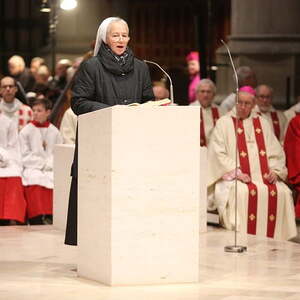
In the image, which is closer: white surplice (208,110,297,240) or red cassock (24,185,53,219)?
white surplice (208,110,297,240)

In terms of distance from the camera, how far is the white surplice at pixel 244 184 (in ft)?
35.8

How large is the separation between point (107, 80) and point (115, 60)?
15 cm

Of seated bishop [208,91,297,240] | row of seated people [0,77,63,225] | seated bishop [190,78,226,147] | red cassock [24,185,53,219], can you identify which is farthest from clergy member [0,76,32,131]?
seated bishop [208,91,297,240]

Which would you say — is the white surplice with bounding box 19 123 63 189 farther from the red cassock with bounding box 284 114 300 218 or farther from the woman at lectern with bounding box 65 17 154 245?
the woman at lectern with bounding box 65 17 154 245

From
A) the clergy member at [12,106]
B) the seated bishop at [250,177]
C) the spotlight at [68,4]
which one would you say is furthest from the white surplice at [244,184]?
the spotlight at [68,4]

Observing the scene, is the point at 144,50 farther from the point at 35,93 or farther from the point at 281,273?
the point at 281,273

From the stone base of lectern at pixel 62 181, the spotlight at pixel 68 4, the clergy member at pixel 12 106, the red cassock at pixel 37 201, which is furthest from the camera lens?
the spotlight at pixel 68 4

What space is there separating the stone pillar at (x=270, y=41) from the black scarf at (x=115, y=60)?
279 inches

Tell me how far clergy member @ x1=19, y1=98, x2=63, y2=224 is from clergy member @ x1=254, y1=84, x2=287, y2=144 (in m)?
2.40

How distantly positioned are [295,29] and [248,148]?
367cm

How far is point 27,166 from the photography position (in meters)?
11.8

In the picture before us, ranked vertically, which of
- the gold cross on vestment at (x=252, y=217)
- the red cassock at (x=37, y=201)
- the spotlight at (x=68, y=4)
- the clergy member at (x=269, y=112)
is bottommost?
the gold cross on vestment at (x=252, y=217)

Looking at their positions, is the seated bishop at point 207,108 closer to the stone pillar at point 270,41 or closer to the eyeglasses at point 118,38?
the stone pillar at point 270,41

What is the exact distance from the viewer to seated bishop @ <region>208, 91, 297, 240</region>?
10938mm
